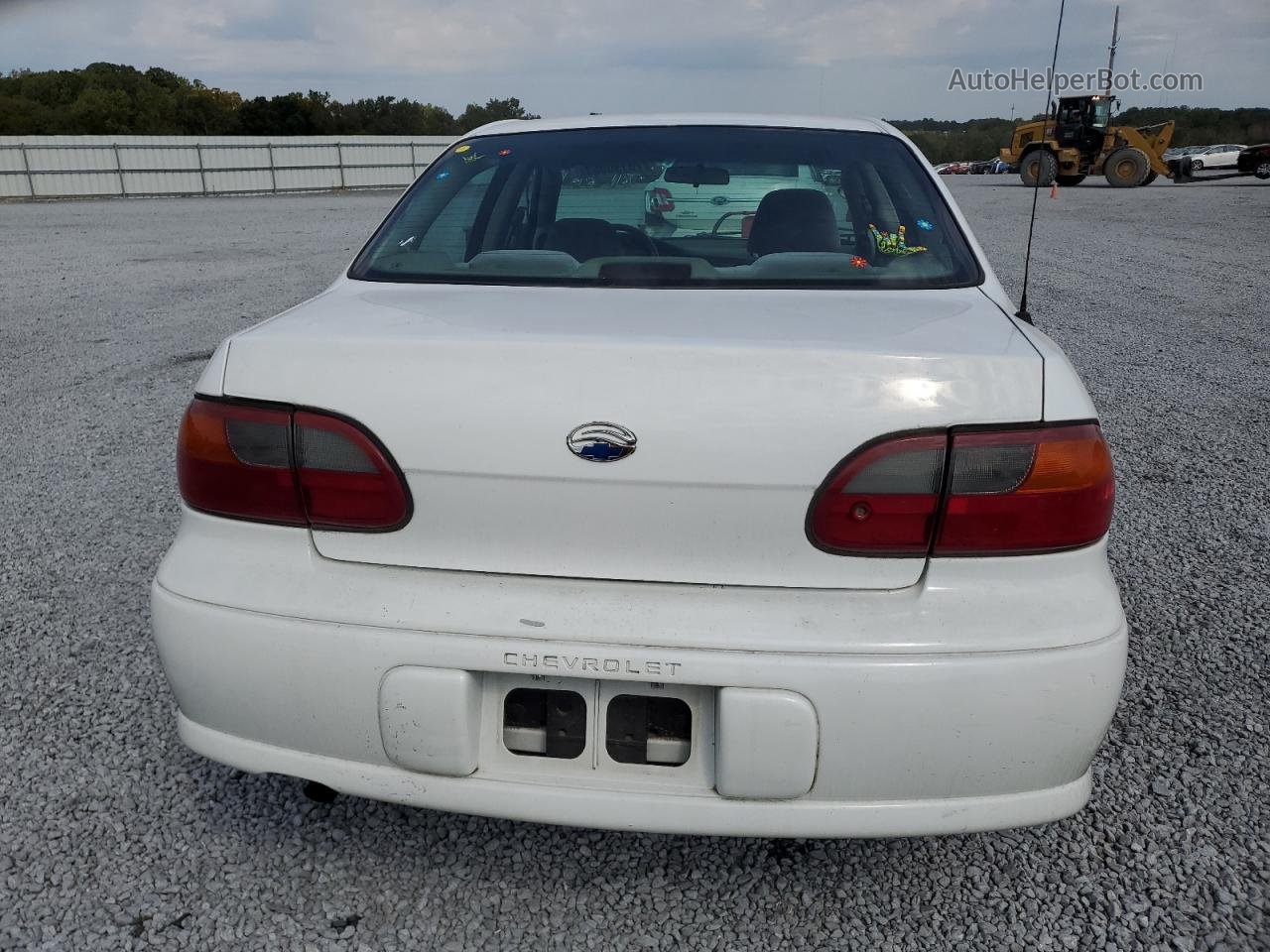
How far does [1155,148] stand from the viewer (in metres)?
25.0

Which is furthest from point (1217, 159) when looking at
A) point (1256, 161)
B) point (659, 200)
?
point (659, 200)

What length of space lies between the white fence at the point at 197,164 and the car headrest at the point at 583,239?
32055 mm

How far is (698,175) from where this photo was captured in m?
2.67

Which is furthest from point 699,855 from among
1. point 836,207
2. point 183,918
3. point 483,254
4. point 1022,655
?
point 836,207

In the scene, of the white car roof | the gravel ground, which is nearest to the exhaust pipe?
the gravel ground

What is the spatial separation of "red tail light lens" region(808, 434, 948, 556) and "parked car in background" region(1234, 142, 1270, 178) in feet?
106

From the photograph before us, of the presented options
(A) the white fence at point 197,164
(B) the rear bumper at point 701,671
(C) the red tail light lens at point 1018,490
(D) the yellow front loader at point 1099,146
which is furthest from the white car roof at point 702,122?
(A) the white fence at point 197,164

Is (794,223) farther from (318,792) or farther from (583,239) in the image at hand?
(318,792)

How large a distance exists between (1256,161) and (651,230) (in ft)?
103

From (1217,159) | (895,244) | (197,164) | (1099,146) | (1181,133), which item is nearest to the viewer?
(895,244)

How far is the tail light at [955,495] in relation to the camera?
1493 mm

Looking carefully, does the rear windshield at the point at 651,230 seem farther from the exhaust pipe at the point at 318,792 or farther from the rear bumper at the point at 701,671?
the exhaust pipe at the point at 318,792

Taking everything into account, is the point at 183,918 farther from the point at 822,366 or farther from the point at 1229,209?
the point at 1229,209

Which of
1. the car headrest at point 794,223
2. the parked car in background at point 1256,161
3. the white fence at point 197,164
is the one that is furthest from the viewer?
the white fence at point 197,164
